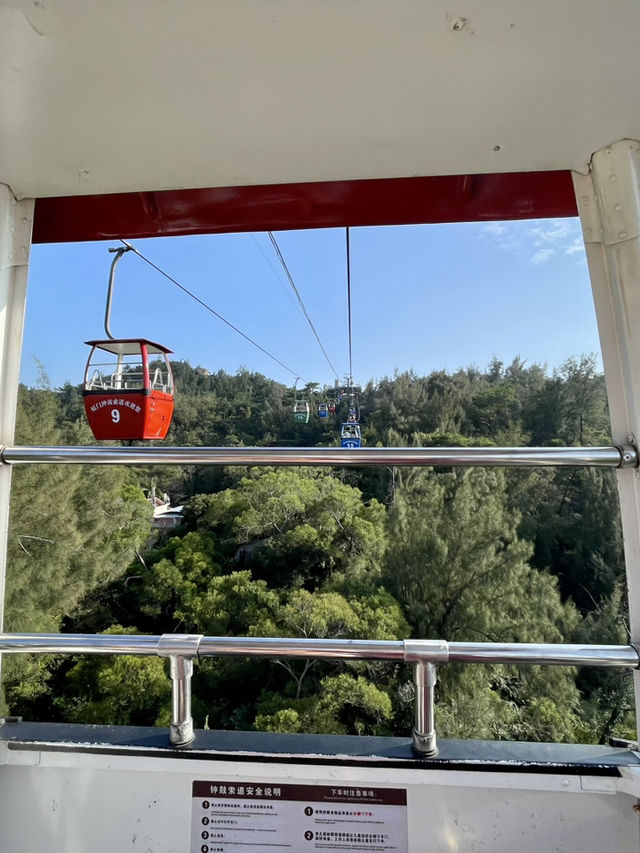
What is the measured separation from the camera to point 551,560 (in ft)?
53.2

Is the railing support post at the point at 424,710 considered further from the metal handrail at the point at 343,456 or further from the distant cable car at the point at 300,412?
the distant cable car at the point at 300,412

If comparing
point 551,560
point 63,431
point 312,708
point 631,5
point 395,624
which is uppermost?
point 63,431

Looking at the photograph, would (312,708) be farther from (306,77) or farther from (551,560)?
(306,77)

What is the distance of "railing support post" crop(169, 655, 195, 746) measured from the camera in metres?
0.70

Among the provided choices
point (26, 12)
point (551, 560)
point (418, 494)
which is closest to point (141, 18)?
point (26, 12)

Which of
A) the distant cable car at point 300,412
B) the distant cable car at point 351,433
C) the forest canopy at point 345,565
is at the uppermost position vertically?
the distant cable car at point 300,412

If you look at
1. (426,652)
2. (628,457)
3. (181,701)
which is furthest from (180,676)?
(628,457)

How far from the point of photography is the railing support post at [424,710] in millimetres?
673

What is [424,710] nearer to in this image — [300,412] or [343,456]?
[343,456]

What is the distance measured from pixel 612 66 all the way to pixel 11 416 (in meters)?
1.21

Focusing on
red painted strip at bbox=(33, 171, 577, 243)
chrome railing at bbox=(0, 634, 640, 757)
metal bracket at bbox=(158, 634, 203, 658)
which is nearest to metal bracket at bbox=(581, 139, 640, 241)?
red painted strip at bbox=(33, 171, 577, 243)

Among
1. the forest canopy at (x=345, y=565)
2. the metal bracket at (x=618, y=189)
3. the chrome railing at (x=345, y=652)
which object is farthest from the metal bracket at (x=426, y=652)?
the forest canopy at (x=345, y=565)

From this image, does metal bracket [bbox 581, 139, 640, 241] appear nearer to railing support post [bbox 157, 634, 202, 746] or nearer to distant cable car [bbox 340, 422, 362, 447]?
railing support post [bbox 157, 634, 202, 746]

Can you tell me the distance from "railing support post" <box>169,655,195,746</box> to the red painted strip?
0.90 metres
